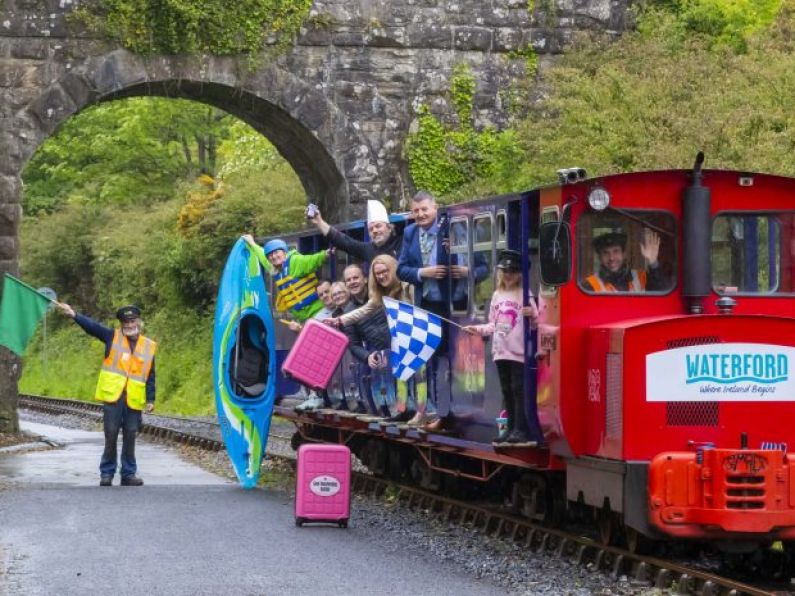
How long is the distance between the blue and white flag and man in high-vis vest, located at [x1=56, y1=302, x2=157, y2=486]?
3.53 meters

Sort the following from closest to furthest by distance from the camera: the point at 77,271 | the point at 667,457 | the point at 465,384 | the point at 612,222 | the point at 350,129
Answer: the point at 667,457 < the point at 612,222 < the point at 465,384 < the point at 350,129 < the point at 77,271

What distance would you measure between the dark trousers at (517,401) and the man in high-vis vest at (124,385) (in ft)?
18.1

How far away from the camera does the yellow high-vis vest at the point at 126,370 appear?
17.6 meters

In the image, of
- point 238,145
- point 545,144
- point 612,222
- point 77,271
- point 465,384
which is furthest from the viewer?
point 77,271

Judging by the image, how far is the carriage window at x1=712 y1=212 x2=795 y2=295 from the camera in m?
12.2

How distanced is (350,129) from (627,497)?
15228mm

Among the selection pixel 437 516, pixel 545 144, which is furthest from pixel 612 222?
pixel 545 144

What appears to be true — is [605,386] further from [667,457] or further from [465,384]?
[465,384]

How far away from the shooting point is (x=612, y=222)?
11969 mm

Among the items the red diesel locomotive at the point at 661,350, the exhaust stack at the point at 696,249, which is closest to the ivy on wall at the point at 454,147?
the red diesel locomotive at the point at 661,350

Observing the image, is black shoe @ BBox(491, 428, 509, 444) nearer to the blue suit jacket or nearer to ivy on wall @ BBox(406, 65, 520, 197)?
the blue suit jacket

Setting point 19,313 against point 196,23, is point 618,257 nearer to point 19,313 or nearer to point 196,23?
point 19,313

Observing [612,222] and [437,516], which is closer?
[612,222]

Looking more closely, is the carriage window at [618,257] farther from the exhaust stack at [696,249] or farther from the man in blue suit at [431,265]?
the man in blue suit at [431,265]
